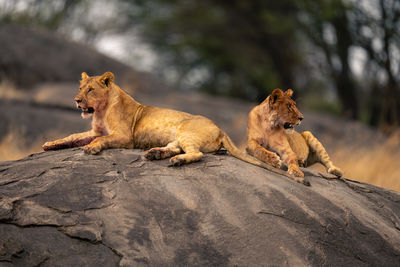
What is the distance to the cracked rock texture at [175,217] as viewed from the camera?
3.25m

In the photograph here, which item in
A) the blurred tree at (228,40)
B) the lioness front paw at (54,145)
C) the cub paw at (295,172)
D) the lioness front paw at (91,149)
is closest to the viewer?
the lioness front paw at (91,149)

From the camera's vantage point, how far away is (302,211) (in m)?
3.83

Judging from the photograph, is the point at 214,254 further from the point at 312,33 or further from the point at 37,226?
the point at 312,33

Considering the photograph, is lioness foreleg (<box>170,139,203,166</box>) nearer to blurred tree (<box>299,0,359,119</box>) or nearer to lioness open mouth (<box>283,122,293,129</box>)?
lioness open mouth (<box>283,122,293,129</box>)

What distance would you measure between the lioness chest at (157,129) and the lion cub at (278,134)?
77 centimetres

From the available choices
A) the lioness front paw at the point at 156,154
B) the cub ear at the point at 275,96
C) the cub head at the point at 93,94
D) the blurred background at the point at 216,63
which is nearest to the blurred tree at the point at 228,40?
the blurred background at the point at 216,63

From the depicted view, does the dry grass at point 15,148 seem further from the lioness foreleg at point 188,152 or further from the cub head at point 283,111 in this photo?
the cub head at point 283,111

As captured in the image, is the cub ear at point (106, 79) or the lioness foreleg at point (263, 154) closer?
the lioness foreleg at point (263, 154)

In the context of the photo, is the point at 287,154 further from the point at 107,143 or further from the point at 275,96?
the point at 107,143

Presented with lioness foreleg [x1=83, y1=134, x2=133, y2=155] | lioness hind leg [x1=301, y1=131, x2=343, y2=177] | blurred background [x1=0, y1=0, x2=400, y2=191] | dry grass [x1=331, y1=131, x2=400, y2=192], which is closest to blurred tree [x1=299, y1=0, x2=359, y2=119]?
blurred background [x1=0, y1=0, x2=400, y2=191]

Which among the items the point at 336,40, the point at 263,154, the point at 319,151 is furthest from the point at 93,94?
the point at 336,40

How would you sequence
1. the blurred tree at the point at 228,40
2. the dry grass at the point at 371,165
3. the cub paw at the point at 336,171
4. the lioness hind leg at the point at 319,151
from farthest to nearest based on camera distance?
1. the blurred tree at the point at 228,40
2. the dry grass at the point at 371,165
3. the lioness hind leg at the point at 319,151
4. the cub paw at the point at 336,171

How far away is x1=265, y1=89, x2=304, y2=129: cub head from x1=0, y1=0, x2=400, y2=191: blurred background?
11.4 ft

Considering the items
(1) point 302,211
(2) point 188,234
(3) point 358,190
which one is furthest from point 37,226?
(3) point 358,190
